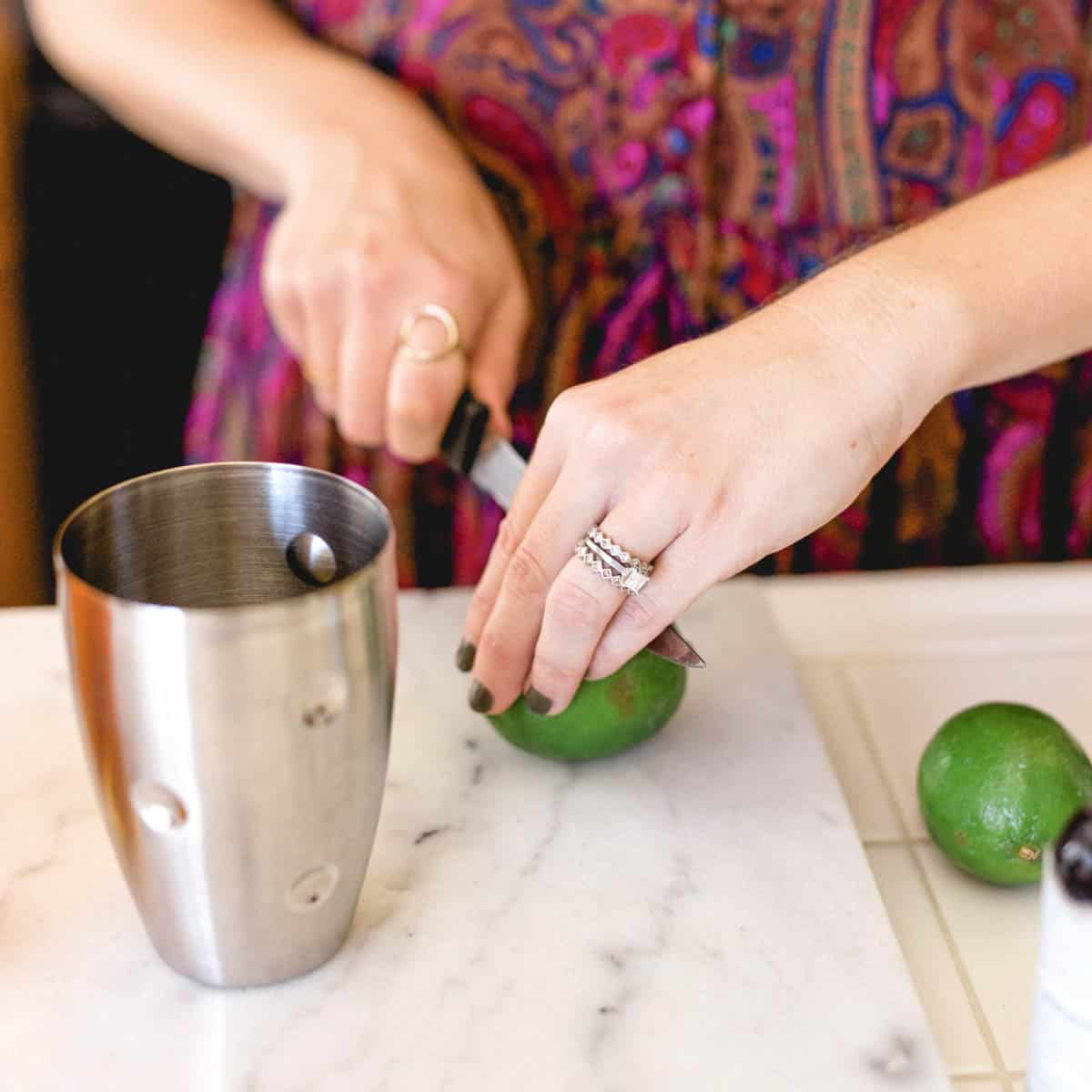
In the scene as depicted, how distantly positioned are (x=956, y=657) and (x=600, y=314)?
1.11 ft

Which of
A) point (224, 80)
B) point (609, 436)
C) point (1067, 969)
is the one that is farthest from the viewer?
point (224, 80)

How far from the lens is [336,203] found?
0.82 m

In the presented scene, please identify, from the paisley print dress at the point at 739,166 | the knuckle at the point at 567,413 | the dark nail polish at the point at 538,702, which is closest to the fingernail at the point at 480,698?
the dark nail polish at the point at 538,702

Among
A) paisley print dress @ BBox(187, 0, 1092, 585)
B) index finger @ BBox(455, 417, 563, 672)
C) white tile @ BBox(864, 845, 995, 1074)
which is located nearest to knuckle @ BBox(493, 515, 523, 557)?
index finger @ BBox(455, 417, 563, 672)

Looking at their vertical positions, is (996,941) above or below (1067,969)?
below

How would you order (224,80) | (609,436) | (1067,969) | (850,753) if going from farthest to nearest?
1. (224,80)
2. (850,753)
3. (609,436)
4. (1067,969)

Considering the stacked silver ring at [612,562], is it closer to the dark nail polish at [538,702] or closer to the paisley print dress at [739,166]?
the dark nail polish at [538,702]

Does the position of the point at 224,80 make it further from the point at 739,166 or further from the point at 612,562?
the point at 612,562

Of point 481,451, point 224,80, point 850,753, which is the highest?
point 224,80

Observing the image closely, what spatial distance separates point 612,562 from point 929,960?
22 cm

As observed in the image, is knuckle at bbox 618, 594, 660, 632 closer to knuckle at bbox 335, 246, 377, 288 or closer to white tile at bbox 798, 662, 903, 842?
white tile at bbox 798, 662, 903, 842

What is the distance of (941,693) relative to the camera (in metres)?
0.76

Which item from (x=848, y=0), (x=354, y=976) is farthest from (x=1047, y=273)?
(x=354, y=976)

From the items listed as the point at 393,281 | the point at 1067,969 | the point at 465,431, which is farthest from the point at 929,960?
the point at 393,281
